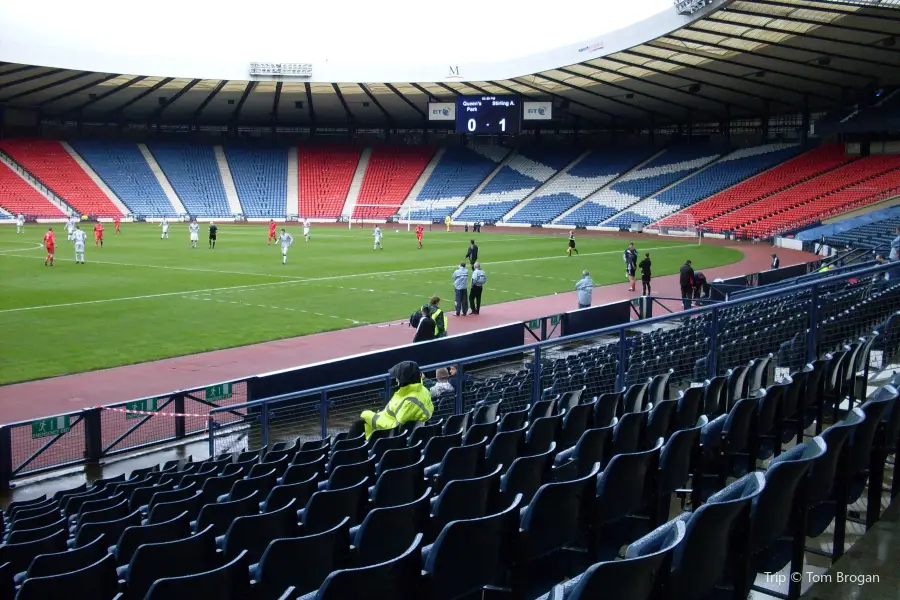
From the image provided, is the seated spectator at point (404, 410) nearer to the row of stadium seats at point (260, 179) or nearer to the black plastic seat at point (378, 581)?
the black plastic seat at point (378, 581)

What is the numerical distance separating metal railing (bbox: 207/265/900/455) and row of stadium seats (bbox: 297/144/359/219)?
207 feet

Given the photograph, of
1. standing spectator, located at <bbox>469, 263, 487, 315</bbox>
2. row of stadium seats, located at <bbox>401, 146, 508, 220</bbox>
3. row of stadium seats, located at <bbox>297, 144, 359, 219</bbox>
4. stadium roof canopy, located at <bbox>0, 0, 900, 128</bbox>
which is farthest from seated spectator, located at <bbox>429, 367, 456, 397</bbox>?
row of stadium seats, located at <bbox>297, 144, 359, 219</bbox>

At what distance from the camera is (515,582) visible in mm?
4824

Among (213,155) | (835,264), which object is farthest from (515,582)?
(213,155)

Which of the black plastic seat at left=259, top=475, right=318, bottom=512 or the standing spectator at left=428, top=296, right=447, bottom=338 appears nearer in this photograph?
the black plastic seat at left=259, top=475, right=318, bottom=512

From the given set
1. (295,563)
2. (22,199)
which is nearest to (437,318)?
(295,563)

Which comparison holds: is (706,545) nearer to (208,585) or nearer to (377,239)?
(208,585)

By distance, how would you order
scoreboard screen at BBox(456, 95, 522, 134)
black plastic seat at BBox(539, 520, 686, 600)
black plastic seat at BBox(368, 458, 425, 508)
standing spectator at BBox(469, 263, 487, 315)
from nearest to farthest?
black plastic seat at BBox(539, 520, 686, 600) → black plastic seat at BBox(368, 458, 425, 508) → standing spectator at BBox(469, 263, 487, 315) → scoreboard screen at BBox(456, 95, 522, 134)

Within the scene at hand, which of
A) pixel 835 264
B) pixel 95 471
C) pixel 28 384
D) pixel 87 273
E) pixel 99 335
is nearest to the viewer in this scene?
pixel 95 471

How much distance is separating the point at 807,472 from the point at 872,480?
1353 mm

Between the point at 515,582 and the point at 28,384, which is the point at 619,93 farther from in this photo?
the point at 515,582

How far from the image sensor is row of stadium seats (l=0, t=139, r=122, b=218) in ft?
232

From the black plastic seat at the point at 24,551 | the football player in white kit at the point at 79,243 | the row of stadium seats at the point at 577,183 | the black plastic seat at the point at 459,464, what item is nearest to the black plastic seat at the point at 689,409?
the black plastic seat at the point at 459,464

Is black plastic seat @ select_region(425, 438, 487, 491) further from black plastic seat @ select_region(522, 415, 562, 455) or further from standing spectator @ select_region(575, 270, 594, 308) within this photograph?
standing spectator @ select_region(575, 270, 594, 308)
